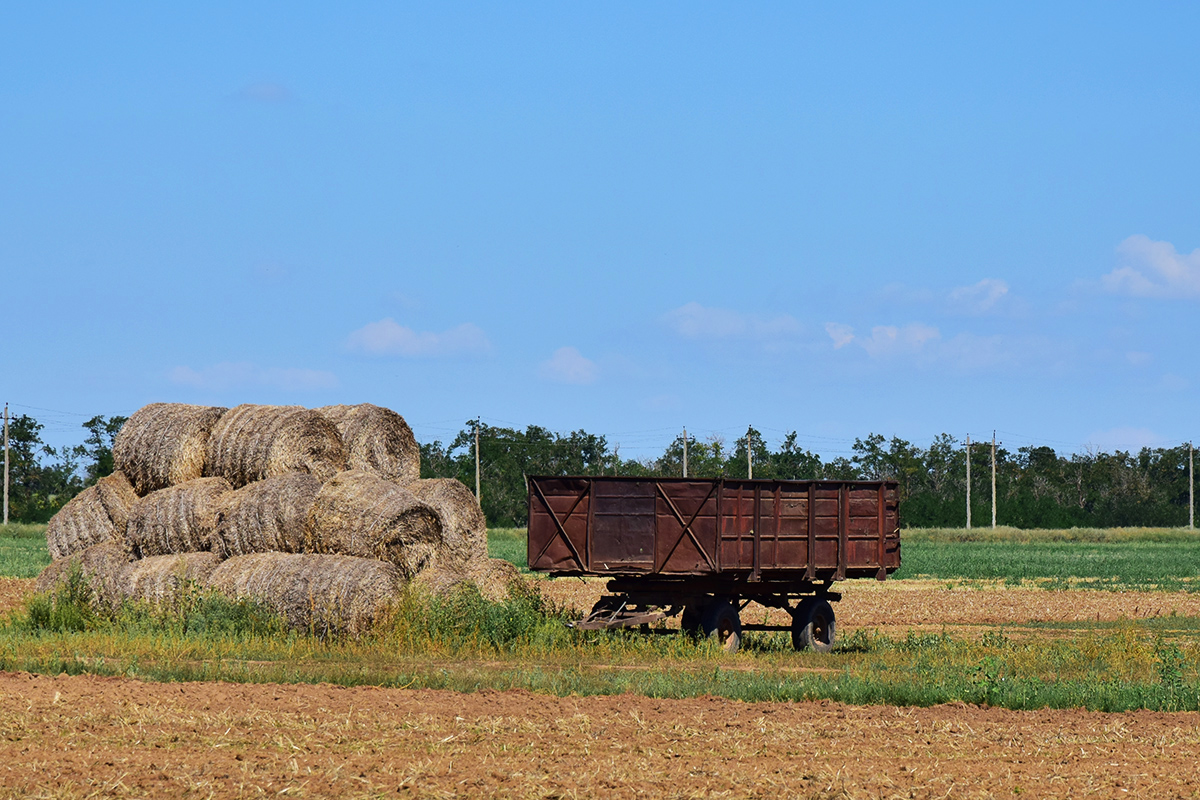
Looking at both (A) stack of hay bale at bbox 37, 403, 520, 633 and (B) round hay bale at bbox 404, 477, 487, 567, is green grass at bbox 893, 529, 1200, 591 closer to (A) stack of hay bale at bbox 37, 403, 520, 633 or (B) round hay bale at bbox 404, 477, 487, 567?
(B) round hay bale at bbox 404, 477, 487, 567

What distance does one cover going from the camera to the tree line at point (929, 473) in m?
90.8

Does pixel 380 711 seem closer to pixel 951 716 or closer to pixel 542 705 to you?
pixel 542 705

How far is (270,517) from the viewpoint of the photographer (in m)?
19.9

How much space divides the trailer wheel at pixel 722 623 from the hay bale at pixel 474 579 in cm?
296

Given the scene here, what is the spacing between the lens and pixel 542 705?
45.1ft

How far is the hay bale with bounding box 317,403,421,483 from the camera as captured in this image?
23.1m

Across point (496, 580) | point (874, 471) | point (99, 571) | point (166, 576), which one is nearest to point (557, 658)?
point (496, 580)

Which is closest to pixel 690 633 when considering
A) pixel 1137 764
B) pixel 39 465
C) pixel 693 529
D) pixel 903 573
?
pixel 693 529

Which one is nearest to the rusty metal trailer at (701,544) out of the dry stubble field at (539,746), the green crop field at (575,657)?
the green crop field at (575,657)

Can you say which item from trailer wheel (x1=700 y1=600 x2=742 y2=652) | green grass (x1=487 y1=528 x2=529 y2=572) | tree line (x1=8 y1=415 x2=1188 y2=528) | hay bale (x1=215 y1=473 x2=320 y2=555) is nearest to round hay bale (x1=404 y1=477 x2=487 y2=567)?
hay bale (x1=215 y1=473 x2=320 y2=555)

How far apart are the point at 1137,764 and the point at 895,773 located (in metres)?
2.16

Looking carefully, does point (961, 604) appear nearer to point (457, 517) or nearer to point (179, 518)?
point (457, 517)

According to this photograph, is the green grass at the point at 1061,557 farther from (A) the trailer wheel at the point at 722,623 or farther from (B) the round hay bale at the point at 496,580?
(B) the round hay bale at the point at 496,580

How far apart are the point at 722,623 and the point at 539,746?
7896mm
